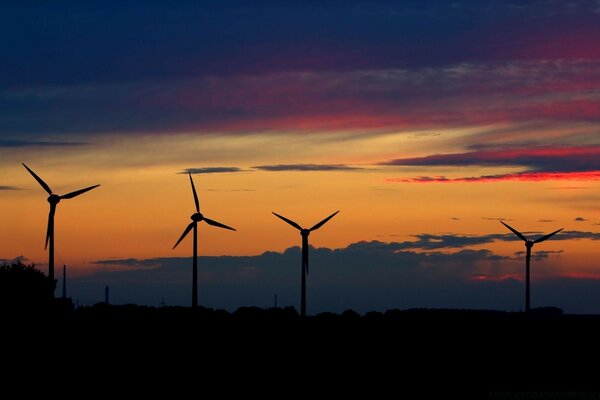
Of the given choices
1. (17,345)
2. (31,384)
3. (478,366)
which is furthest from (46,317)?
(478,366)

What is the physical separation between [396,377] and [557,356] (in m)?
38.8

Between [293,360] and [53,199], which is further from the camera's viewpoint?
[53,199]

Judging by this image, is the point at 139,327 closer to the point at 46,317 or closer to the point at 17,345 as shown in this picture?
the point at 46,317

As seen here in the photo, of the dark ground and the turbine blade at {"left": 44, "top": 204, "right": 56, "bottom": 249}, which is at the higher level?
the turbine blade at {"left": 44, "top": 204, "right": 56, "bottom": 249}

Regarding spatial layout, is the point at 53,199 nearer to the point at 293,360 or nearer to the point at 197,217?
the point at 197,217

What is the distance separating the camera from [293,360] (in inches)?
6373

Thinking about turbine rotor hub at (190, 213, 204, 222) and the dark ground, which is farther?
turbine rotor hub at (190, 213, 204, 222)

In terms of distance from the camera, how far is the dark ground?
137 metres

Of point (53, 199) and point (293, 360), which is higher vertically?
point (53, 199)

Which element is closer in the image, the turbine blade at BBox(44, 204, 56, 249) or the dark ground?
the dark ground

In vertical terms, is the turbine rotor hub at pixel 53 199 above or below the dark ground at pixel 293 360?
above

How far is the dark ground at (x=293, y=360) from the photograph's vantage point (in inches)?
5404

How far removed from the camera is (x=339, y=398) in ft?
418

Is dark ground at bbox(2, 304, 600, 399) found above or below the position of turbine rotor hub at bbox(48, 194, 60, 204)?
below
